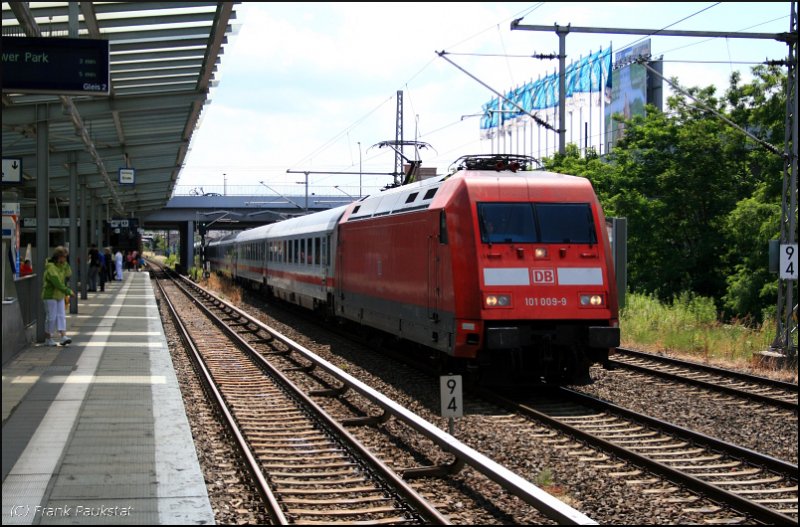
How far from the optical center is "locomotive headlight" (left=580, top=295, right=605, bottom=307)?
451 inches

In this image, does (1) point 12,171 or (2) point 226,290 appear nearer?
(1) point 12,171

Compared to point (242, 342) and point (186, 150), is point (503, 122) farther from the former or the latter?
point (242, 342)

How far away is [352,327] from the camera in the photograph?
67.2 feet

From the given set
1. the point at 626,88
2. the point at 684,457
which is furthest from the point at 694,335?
the point at 626,88

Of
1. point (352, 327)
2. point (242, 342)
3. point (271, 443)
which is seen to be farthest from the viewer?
point (352, 327)

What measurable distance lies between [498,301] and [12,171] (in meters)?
10.4

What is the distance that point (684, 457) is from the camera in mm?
8555

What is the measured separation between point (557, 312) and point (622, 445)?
8.37ft

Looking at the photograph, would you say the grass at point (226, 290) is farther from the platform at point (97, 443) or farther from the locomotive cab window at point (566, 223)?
the locomotive cab window at point (566, 223)

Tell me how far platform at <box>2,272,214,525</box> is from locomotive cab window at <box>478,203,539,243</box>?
4393 mm

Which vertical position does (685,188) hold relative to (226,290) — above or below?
above

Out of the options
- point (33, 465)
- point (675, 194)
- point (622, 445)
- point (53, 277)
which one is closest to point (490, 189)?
point (622, 445)

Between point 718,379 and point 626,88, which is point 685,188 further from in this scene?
point 626,88

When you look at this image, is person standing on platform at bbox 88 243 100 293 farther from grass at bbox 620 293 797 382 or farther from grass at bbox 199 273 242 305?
grass at bbox 620 293 797 382
